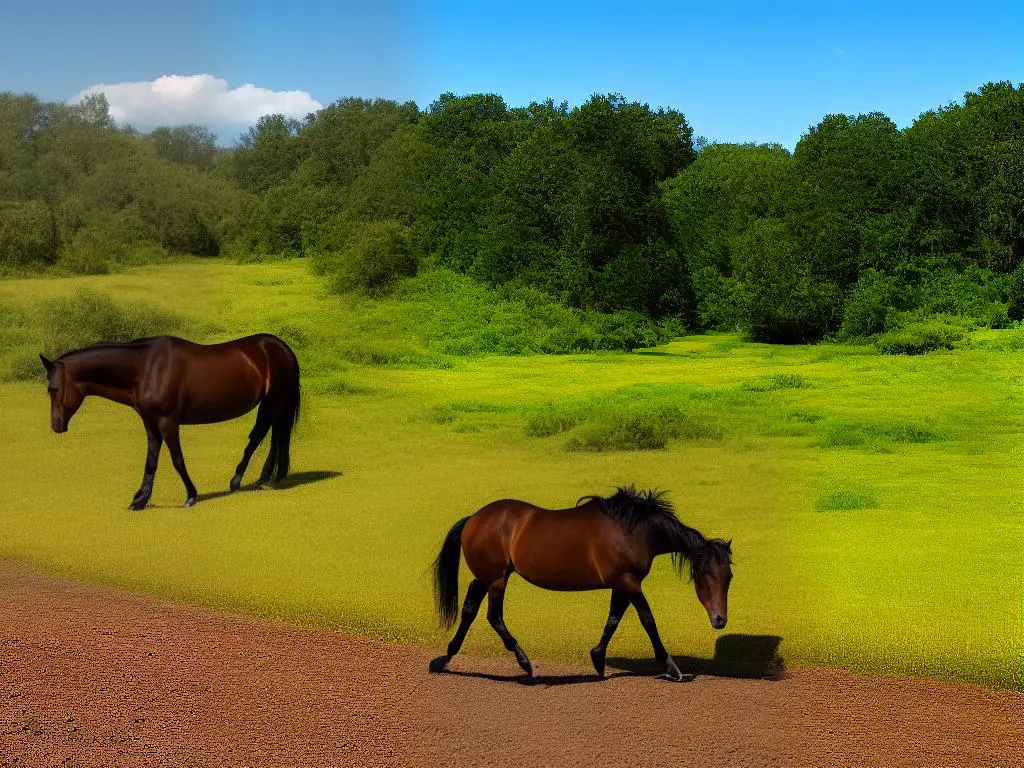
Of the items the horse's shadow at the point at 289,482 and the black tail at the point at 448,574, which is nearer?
the black tail at the point at 448,574

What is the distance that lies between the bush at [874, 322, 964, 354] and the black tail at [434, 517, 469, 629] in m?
27.0

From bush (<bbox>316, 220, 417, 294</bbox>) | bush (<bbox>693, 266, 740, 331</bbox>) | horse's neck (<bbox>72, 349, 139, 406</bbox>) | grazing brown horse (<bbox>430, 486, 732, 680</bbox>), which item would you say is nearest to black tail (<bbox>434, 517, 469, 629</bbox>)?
grazing brown horse (<bbox>430, 486, 732, 680</bbox>)

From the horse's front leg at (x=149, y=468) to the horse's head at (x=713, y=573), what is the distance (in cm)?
719

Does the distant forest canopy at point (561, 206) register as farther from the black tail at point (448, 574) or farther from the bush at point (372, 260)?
the black tail at point (448, 574)

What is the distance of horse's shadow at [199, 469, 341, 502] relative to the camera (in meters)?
12.7

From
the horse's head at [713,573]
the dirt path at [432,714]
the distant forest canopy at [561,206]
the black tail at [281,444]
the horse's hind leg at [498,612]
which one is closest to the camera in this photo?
the horse's head at [713,573]

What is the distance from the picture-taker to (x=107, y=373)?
11891mm

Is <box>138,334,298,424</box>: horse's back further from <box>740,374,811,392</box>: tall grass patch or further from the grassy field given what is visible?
<box>740,374,811,392</box>: tall grass patch

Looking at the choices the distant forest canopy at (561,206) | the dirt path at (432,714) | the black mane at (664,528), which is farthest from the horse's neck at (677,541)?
the distant forest canopy at (561,206)

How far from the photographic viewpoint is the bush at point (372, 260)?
26938mm

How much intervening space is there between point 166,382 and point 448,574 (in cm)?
600

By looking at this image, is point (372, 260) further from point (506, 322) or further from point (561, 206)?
point (561, 206)

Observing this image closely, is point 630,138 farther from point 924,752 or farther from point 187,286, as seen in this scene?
point 924,752

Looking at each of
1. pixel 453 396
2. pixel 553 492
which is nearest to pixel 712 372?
pixel 453 396
